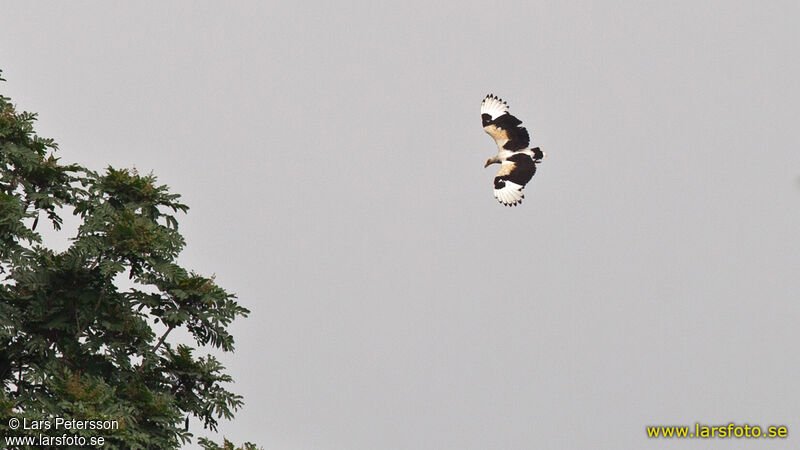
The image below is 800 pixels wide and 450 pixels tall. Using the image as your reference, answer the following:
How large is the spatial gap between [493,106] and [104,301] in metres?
8.50

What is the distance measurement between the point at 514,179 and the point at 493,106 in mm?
1815

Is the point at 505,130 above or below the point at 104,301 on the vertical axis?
above

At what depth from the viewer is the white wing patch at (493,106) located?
21719mm

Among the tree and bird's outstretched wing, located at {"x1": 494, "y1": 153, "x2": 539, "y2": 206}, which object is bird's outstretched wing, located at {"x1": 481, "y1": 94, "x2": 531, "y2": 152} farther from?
the tree

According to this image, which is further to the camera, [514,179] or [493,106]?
[493,106]

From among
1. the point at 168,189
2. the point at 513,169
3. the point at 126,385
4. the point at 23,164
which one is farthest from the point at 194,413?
the point at 513,169

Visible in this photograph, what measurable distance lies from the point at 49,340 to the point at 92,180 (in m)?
2.48

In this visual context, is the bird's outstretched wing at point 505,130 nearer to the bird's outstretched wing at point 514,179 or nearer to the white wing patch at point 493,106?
the white wing patch at point 493,106

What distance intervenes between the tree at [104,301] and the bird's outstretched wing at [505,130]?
651 centimetres

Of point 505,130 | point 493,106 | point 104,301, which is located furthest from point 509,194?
point 104,301

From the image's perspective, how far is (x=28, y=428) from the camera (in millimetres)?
14797

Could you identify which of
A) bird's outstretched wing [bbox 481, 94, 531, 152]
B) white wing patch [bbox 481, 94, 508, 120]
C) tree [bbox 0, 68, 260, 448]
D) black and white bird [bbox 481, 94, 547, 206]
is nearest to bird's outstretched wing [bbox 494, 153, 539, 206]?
black and white bird [bbox 481, 94, 547, 206]

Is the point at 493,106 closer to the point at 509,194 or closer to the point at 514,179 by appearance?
the point at 514,179

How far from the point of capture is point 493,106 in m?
21.9
